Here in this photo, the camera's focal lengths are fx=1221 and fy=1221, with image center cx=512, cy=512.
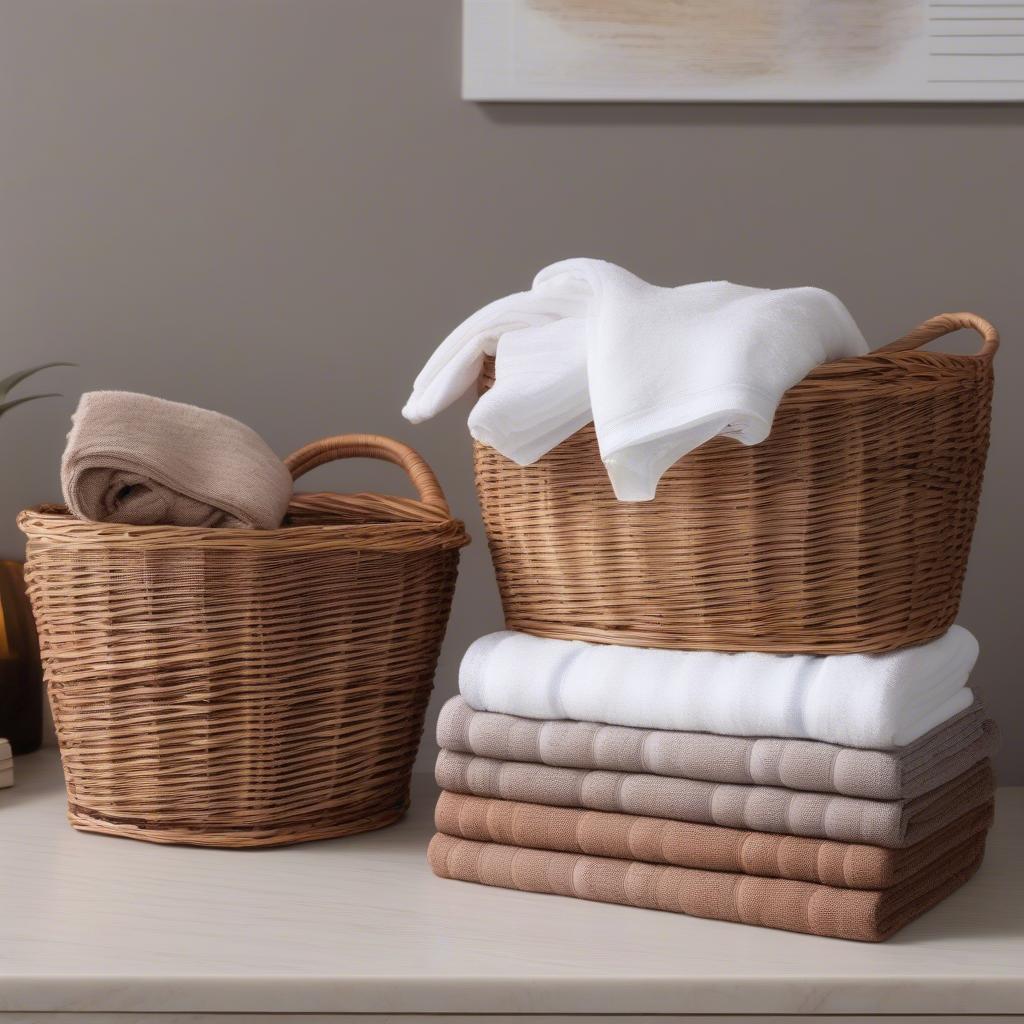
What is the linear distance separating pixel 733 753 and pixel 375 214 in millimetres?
708

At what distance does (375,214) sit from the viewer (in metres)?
1.23

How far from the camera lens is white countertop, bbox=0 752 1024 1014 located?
0.68 m

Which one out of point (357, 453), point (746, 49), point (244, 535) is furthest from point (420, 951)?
point (746, 49)

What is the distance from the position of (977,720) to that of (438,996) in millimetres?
446

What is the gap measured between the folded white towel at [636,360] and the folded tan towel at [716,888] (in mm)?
249

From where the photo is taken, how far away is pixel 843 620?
783 mm

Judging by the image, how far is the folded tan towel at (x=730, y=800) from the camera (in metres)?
0.72

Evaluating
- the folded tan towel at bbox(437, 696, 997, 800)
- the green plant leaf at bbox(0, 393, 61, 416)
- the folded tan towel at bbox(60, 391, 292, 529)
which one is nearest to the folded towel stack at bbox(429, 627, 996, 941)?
the folded tan towel at bbox(437, 696, 997, 800)

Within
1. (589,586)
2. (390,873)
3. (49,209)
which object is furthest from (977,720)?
(49,209)

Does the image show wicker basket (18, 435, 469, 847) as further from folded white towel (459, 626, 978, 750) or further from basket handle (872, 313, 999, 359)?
basket handle (872, 313, 999, 359)

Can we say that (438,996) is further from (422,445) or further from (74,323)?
(74,323)

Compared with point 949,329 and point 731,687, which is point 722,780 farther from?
point 949,329

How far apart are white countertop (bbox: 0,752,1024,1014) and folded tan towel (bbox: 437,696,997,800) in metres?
0.09

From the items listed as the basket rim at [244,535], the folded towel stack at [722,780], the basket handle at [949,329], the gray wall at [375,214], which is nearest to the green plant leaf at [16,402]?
the gray wall at [375,214]
